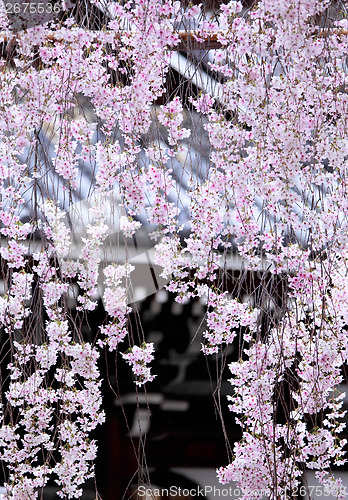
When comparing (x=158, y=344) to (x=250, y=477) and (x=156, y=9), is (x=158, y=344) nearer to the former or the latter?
(x=250, y=477)

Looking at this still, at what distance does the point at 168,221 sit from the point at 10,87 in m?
0.57

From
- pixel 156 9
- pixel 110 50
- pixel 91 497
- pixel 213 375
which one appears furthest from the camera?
pixel 213 375

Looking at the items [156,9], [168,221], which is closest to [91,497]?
[168,221]

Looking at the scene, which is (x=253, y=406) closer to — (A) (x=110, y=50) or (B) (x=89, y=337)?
(A) (x=110, y=50)

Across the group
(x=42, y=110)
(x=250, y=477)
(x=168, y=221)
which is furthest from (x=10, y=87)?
(x=250, y=477)

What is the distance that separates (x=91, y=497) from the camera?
3.12 metres

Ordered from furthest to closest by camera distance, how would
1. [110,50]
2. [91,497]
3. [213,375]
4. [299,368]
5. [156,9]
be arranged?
[213,375], [91,497], [110,50], [299,368], [156,9]

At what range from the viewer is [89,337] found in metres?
3.46

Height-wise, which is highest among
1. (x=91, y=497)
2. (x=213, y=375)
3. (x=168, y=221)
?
(x=168, y=221)

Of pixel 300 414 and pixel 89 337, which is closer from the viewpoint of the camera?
pixel 300 414

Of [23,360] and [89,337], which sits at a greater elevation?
[23,360]

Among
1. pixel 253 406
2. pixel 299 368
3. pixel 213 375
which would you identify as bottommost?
pixel 213 375

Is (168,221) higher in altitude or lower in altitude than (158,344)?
higher

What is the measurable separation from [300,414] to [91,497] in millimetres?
1936
